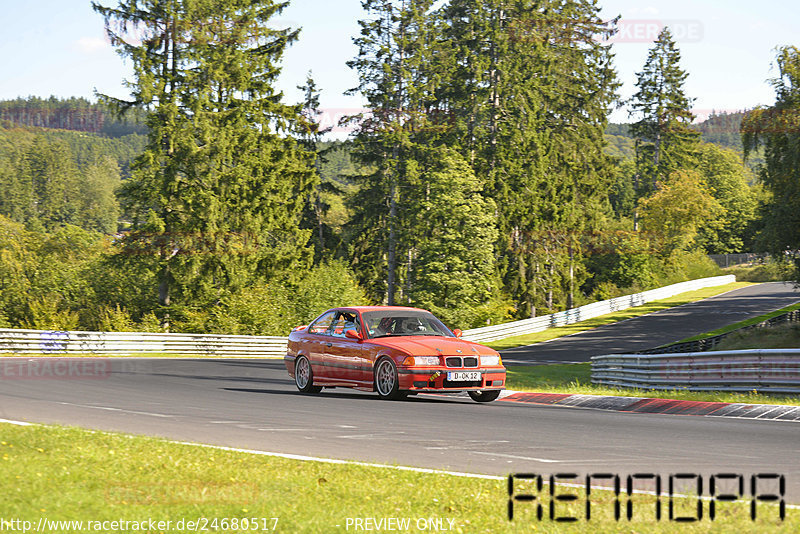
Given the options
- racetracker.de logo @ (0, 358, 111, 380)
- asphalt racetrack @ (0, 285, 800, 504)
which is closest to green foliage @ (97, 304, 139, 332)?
racetracker.de logo @ (0, 358, 111, 380)

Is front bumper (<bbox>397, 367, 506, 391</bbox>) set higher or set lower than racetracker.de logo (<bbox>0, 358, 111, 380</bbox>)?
higher

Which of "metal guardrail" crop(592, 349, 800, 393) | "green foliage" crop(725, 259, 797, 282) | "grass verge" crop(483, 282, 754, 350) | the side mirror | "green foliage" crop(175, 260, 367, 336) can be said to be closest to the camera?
the side mirror

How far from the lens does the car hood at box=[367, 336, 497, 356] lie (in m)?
15.3

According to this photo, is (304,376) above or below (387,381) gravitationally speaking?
below

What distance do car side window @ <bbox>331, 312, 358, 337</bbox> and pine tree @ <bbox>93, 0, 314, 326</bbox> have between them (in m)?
30.2

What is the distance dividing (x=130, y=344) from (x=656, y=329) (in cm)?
3119

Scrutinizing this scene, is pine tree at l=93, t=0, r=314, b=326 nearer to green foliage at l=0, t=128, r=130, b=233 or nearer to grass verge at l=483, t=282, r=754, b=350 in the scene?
grass verge at l=483, t=282, r=754, b=350

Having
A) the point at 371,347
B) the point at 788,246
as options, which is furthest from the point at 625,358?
the point at 788,246

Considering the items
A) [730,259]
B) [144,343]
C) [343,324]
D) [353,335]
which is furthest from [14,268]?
[730,259]

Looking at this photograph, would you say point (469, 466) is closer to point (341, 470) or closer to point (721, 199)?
point (341, 470)

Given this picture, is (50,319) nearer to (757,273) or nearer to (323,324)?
(323,324)

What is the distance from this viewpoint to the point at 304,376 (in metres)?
18.0

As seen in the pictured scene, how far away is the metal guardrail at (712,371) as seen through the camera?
16719mm

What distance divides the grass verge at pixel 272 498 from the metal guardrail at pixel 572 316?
4187 centimetres
